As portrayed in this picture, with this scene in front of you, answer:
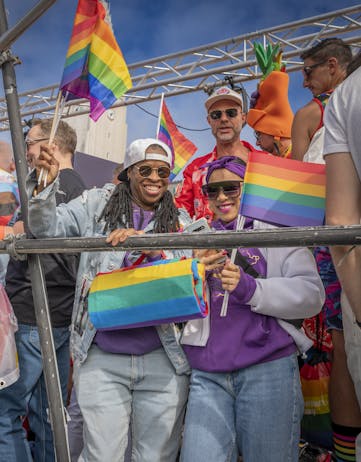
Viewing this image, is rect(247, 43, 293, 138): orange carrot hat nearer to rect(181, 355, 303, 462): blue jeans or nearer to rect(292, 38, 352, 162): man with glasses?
rect(292, 38, 352, 162): man with glasses

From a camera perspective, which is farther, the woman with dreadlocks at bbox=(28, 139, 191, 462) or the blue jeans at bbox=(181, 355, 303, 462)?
the woman with dreadlocks at bbox=(28, 139, 191, 462)

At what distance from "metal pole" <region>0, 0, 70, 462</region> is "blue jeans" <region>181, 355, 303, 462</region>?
1.42ft

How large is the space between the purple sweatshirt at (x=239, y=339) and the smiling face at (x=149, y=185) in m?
0.54

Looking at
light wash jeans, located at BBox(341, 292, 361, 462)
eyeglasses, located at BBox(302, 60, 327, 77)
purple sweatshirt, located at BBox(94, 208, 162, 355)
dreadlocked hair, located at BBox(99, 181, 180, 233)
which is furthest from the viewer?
eyeglasses, located at BBox(302, 60, 327, 77)

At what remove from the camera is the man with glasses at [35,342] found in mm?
2119

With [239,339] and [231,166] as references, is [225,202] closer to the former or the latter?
[231,166]

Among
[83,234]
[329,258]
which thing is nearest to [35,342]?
[83,234]

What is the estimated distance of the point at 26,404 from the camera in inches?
86.8

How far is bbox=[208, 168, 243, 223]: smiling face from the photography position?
2012 mm

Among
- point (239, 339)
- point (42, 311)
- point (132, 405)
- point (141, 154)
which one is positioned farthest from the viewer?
point (141, 154)

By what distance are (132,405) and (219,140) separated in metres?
1.89

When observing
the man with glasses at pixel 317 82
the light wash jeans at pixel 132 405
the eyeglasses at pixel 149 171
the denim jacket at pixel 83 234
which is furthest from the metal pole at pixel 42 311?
the man with glasses at pixel 317 82

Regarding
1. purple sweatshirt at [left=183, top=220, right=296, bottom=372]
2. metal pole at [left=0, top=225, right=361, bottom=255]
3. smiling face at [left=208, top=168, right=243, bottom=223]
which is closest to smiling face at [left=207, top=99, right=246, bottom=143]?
smiling face at [left=208, top=168, right=243, bottom=223]

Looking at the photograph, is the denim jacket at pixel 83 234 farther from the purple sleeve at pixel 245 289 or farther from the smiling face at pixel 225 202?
the purple sleeve at pixel 245 289
